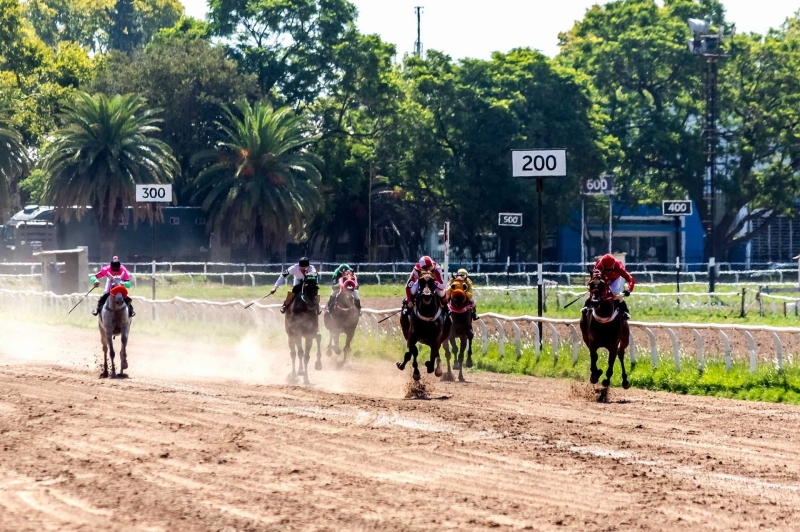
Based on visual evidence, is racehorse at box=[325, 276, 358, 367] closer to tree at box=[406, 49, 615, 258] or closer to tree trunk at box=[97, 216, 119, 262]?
tree trunk at box=[97, 216, 119, 262]

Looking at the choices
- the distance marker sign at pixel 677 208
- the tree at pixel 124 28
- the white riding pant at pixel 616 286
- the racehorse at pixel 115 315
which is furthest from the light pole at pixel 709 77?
the tree at pixel 124 28

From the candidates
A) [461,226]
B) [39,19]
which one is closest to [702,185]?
[461,226]

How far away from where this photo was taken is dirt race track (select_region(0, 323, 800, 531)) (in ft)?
28.3

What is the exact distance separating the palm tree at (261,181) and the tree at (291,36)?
6.80m

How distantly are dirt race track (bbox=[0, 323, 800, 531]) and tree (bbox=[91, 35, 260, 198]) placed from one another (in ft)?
149

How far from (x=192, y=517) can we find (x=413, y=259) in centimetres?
5770

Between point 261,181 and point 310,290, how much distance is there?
37.5 m

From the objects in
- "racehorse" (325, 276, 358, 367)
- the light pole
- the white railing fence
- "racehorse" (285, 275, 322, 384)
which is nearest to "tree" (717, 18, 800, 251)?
the light pole

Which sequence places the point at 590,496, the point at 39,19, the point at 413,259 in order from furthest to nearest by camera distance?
the point at 39,19 < the point at 413,259 < the point at 590,496

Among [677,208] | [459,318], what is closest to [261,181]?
[677,208]

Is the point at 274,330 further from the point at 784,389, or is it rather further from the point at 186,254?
the point at 186,254

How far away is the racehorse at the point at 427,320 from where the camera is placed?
57.7ft

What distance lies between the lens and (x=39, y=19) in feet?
374

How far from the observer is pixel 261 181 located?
57.0 metres
